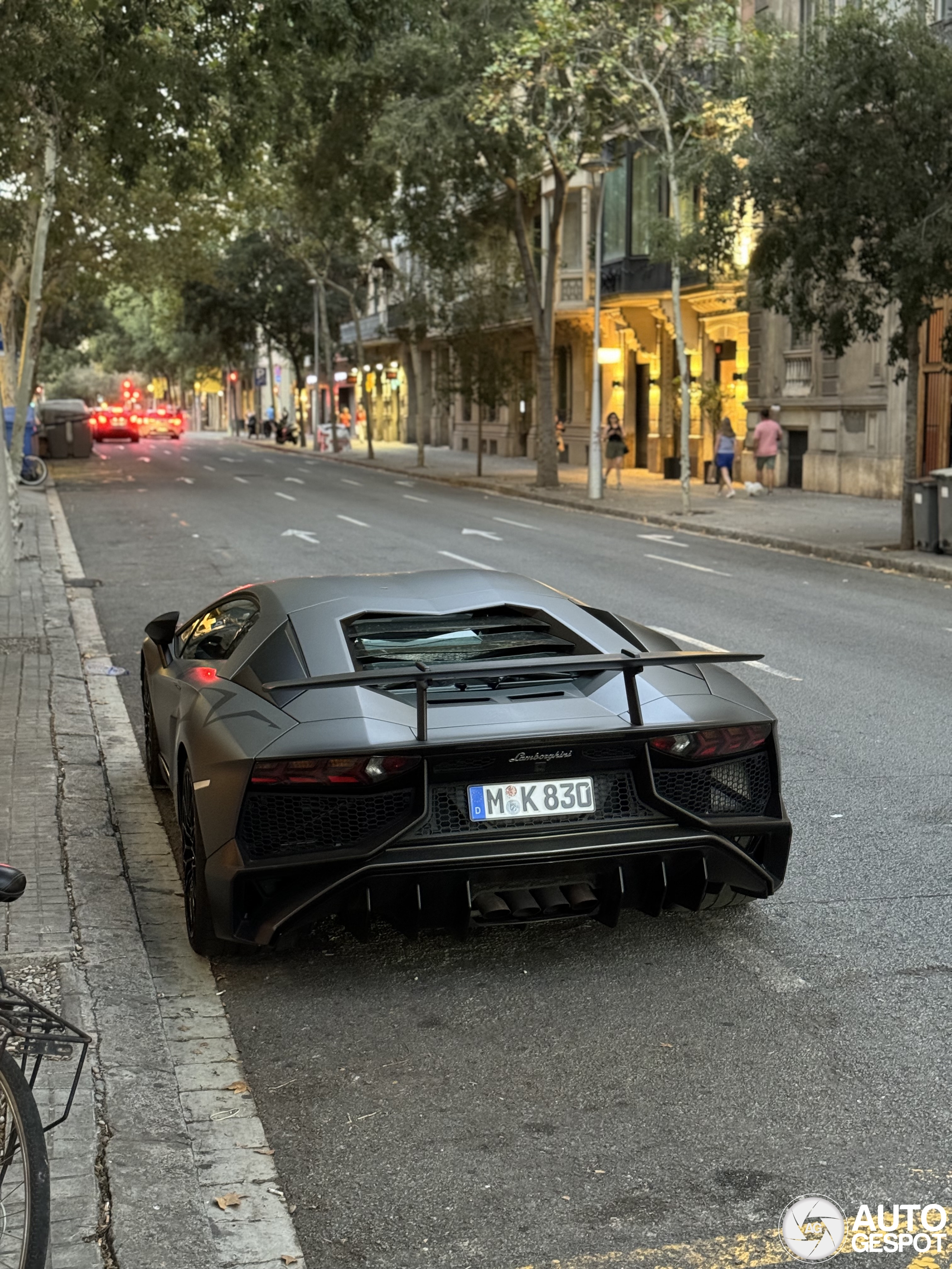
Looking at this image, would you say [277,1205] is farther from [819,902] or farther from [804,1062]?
[819,902]

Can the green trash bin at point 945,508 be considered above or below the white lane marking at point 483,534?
above

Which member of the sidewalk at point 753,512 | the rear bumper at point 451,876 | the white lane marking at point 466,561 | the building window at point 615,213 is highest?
the building window at point 615,213

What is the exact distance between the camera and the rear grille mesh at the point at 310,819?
4.84m

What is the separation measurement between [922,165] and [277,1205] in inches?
693

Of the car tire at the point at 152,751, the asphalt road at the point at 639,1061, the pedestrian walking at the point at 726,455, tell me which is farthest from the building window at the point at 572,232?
the car tire at the point at 152,751

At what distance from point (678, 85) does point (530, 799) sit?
86.0 ft

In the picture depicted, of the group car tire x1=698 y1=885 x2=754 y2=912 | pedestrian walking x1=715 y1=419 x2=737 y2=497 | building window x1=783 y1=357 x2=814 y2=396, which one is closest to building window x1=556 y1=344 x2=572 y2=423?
building window x1=783 y1=357 x2=814 y2=396

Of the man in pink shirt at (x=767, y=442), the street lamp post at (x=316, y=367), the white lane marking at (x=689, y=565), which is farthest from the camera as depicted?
the street lamp post at (x=316, y=367)

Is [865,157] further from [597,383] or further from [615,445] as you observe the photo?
[615,445]

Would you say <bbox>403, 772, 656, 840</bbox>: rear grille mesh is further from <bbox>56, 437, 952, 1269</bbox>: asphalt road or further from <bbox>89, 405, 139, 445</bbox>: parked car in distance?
<bbox>89, 405, 139, 445</bbox>: parked car in distance

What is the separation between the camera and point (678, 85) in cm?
2870

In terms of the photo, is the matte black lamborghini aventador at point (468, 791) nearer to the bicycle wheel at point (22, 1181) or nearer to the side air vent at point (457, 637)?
the side air vent at point (457, 637)

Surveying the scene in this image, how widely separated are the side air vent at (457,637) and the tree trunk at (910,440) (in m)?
14.6

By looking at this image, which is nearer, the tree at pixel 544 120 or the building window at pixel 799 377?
the tree at pixel 544 120
